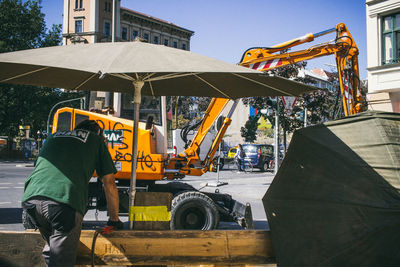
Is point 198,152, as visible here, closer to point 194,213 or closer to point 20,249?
point 194,213

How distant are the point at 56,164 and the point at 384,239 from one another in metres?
2.30

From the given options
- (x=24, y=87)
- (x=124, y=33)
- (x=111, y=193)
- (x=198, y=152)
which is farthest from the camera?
(x=124, y=33)

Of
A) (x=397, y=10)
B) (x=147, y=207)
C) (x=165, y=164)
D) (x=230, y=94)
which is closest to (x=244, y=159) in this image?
(x=397, y=10)

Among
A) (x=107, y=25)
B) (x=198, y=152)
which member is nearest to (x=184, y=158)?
(x=198, y=152)

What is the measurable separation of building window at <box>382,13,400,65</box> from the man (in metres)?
17.6

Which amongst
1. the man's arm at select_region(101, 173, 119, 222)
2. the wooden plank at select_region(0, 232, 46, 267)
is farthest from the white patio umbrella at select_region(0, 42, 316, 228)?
the wooden plank at select_region(0, 232, 46, 267)

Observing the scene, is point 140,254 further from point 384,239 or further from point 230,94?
point 230,94

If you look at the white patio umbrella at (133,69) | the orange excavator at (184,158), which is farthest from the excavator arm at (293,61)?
the white patio umbrella at (133,69)

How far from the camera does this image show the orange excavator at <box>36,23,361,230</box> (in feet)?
19.8

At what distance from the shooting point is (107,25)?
5884 centimetres

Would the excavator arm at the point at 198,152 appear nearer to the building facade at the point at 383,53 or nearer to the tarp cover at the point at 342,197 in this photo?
the tarp cover at the point at 342,197

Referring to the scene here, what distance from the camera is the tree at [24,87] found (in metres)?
33.2

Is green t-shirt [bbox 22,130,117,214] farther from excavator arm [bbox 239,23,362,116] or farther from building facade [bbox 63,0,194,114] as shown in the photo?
building facade [bbox 63,0,194,114]

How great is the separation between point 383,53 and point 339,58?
11720 mm
